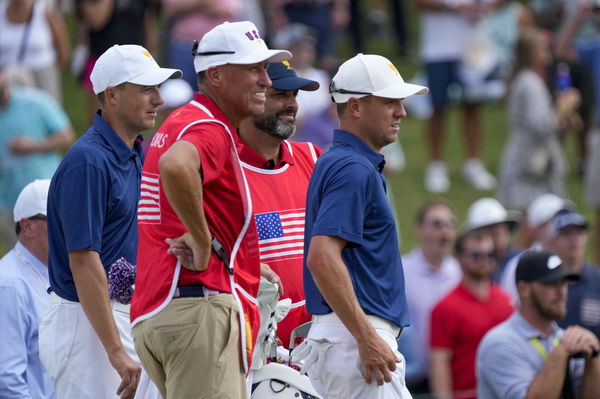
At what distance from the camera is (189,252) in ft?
15.8

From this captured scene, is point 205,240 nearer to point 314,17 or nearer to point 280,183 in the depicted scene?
point 280,183

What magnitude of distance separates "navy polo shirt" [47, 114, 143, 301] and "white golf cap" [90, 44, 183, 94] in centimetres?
21

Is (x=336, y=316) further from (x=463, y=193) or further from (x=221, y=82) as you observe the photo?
(x=463, y=193)

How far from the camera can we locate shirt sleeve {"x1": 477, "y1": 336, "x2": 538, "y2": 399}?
7.04 meters

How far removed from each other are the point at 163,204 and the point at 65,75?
1197 centimetres

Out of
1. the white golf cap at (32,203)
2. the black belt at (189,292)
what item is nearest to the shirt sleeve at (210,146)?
the black belt at (189,292)

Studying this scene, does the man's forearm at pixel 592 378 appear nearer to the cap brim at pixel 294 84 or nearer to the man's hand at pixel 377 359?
the man's hand at pixel 377 359

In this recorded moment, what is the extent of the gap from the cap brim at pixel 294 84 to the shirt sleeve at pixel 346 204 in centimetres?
80

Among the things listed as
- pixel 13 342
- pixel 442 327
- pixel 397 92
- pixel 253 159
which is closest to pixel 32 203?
pixel 13 342

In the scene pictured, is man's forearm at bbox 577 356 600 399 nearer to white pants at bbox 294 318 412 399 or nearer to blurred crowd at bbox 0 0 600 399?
blurred crowd at bbox 0 0 600 399

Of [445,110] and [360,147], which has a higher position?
[360,147]

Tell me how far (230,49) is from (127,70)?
81 centimetres

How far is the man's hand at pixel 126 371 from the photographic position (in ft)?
17.8

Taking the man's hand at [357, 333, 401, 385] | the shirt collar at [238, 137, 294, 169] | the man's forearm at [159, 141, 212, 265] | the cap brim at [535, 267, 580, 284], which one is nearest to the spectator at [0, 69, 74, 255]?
the shirt collar at [238, 137, 294, 169]
